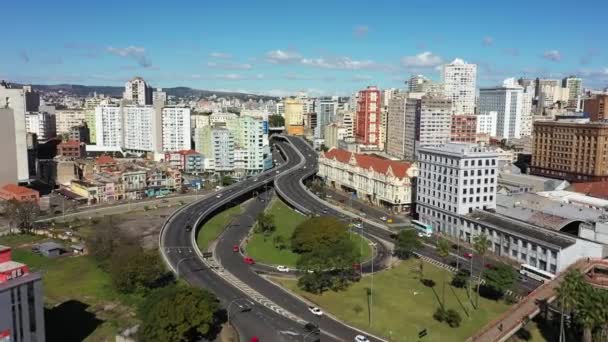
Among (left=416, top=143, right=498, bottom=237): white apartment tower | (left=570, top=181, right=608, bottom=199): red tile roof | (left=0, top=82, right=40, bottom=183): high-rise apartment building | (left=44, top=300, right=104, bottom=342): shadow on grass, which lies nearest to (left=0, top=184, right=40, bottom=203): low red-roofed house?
(left=0, top=82, right=40, bottom=183): high-rise apartment building

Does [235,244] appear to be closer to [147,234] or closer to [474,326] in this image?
[147,234]

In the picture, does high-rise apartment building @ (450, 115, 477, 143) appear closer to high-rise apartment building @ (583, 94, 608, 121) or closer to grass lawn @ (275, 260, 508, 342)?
high-rise apartment building @ (583, 94, 608, 121)

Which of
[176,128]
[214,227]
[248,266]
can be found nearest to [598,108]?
[176,128]

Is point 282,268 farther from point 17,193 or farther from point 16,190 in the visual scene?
point 16,190

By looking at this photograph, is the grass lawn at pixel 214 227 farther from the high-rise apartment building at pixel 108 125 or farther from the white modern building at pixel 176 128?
the high-rise apartment building at pixel 108 125

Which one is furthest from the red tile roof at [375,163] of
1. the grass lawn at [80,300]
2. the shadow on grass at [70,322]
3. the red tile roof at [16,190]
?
the red tile roof at [16,190]
